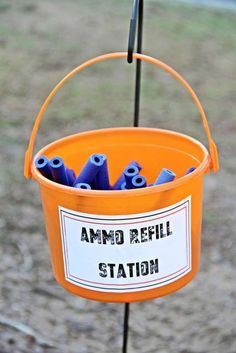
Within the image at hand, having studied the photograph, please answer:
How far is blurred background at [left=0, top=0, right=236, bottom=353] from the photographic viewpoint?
6.47 feet

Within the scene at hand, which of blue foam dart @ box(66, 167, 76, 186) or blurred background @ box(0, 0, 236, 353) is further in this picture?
blurred background @ box(0, 0, 236, 353)

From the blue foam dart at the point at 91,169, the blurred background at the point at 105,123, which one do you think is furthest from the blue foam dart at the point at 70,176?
the blurred background at the point at 105,123

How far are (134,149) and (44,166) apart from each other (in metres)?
0.27

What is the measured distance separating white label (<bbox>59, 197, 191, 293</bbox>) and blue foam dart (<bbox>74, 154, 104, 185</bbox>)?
9 centimetres

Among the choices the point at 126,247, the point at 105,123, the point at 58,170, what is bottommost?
the point at 105,123

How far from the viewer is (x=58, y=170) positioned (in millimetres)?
1234

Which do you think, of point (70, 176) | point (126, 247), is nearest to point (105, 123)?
point (70, 176)

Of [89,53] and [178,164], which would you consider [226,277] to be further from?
[89,53]

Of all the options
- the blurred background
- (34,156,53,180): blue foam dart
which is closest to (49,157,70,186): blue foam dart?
(34,156,53,180): blue foam dart

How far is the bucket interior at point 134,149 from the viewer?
1.40m

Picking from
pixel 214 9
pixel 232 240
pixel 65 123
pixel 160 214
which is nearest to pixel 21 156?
pixel 65 123

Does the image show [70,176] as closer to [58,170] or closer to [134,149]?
[58,170]

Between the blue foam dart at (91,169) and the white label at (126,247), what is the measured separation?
9 cm

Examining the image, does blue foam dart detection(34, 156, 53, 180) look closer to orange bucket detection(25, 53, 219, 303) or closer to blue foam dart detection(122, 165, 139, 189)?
orange bucket detection(25, 53, 219, 303)
